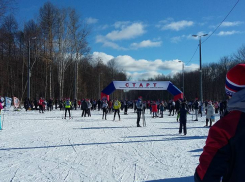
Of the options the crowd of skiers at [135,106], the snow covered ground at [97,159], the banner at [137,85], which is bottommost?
the snow covered ground at [97,159]

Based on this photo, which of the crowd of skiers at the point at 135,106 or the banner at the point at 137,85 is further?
the banner at the point at 137,85

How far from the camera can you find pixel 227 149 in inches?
55.1

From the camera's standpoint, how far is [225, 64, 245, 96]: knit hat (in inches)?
57.8

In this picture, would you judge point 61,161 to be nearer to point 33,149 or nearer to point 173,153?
point 33,149

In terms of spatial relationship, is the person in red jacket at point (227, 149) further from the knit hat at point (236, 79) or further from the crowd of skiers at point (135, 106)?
the crowd of skiers at point (135, 106)

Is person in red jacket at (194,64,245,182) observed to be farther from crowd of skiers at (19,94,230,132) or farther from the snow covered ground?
crowd of skiers at (19,94,230,132)

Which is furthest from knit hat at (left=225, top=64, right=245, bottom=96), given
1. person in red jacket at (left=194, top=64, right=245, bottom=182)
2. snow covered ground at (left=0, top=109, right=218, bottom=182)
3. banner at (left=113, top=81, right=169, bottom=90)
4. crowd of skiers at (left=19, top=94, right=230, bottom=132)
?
banner at (left=113, top=81, right=169, bottom=90)

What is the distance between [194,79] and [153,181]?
76417 mm

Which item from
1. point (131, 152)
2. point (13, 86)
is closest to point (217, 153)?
point (131, 152)

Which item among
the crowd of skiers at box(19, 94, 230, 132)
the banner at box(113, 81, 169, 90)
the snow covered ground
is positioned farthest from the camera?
the banner at box(113, 81, 169, 90)

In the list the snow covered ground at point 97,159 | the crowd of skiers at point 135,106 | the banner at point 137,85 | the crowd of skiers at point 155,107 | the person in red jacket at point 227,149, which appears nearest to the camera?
the person in red jacket at point 227,149

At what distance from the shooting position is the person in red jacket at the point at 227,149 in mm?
1396

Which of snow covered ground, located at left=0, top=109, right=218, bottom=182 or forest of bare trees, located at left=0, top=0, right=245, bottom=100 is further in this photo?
forest of bare trees, located at left=0, top=0, right=245, bottom=100

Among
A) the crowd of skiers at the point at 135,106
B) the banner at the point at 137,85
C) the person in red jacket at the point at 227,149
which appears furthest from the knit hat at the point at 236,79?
the banner at the point at 137,85
